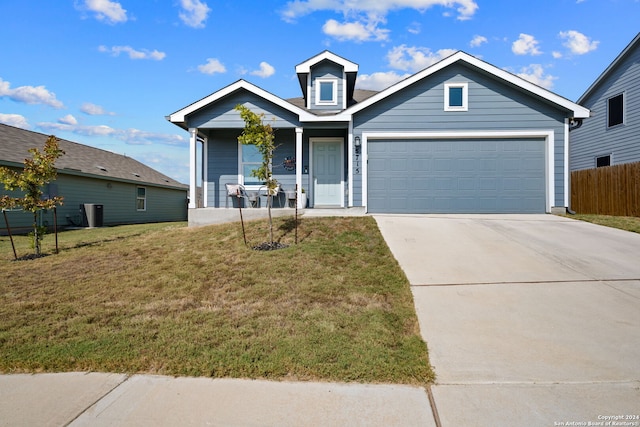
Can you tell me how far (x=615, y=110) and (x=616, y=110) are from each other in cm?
6

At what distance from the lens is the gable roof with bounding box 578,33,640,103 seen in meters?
14.3

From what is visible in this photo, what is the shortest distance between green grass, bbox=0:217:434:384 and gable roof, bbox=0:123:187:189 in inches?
356

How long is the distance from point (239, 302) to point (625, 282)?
18.1ft

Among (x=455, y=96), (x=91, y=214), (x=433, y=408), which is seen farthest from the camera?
(x=91, y=214)

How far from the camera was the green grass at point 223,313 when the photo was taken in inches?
131

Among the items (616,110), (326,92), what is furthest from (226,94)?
(616,110)

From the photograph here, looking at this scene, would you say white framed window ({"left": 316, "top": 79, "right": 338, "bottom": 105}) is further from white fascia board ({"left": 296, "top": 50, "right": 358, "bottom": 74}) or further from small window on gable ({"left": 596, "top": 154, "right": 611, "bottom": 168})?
small window on gable ({"left": 596, "top": 154, "right": 611, "bottom": 168})

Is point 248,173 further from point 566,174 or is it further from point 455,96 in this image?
point 566,174

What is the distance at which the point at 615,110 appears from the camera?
15602mm

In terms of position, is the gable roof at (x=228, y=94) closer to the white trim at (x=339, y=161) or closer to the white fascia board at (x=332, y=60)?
the white trim at (x=339, y=161)

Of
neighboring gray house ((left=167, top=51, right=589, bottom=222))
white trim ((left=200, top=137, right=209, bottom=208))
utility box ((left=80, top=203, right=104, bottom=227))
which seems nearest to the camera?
neighboring gray house ((left=167, top=51, right=589, bottom=222))

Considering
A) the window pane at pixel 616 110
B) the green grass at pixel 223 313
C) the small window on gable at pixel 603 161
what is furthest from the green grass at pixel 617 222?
the window pane at pixel 616 110

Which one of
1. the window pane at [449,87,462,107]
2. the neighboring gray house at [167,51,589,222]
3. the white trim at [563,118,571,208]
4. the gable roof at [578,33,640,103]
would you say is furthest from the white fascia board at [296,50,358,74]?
the gable roof at [578,33,640,103]

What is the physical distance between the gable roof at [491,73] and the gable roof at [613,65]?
6.47 metres
